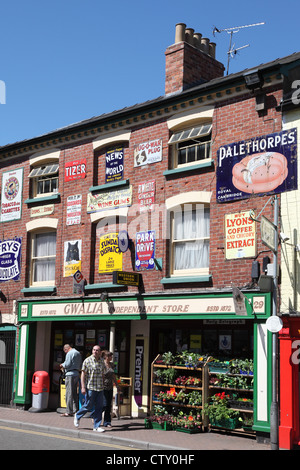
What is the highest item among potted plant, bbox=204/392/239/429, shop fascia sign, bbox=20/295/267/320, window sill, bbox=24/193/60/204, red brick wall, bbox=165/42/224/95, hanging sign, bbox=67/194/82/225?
red brick wall, bbox=165/42/224/95

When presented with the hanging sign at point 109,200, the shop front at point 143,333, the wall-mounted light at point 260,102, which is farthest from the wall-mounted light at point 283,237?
the hanging sign at point 109,200

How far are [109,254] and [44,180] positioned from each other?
3.80 metres

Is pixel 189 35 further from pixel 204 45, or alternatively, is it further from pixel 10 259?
pixel 10 259

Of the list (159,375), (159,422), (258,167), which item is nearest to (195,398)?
(159,422)

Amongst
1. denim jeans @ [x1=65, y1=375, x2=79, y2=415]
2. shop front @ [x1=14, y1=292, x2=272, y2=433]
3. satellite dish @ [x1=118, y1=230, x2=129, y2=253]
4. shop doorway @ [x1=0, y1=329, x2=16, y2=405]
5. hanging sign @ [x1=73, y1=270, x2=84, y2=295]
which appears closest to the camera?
shop front @ [x1=14, y1=292, x2=272, y2=433]

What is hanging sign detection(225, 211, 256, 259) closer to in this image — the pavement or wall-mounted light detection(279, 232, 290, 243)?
wall-mounted light detection(279, 232, 290, 243)

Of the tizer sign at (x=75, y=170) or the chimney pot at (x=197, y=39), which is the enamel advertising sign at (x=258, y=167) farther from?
the tizer sign at (x=75, y=170)

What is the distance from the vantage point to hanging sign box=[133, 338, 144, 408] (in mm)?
15758

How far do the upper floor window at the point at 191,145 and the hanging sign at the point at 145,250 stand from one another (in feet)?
6.35

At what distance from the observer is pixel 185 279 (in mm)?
14203

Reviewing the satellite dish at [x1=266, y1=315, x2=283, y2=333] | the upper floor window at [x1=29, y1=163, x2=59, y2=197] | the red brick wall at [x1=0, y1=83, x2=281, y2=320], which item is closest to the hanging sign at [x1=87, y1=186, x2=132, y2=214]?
the red brick wall at [x1=0, y1=83, x2=281, y2=320]

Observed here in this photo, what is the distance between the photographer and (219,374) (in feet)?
44.2

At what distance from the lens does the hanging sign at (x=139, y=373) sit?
15758 mm

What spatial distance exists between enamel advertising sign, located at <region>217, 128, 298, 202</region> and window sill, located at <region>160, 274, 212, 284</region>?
72.4 inches
